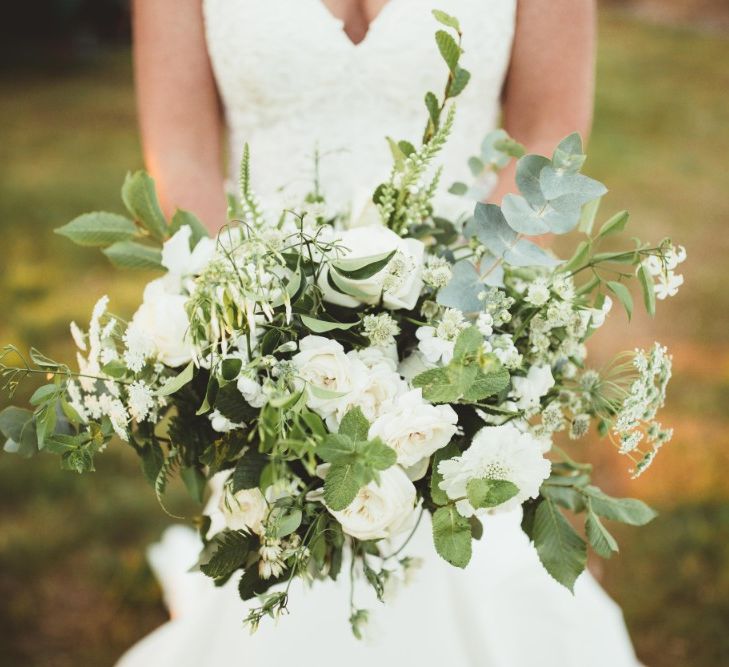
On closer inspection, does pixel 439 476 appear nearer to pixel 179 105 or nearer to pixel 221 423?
pixel 221 423

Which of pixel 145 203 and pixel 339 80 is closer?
pixel 145 203

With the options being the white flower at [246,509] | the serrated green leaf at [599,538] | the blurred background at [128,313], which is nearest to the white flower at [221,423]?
the white flower at [246,509]

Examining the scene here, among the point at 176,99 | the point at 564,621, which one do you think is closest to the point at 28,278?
the point at 176,99

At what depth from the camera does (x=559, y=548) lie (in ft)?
3.92

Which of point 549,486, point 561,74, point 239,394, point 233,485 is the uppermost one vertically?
point 561,74

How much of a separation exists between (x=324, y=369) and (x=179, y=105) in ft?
3.64

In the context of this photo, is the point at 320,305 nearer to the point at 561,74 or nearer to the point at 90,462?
the point at 90,462

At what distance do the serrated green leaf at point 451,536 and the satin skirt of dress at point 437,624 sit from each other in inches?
26.0

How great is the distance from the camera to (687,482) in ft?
10.5

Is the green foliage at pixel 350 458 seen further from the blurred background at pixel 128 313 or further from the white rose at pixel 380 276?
the blurred background at pixel 128 313

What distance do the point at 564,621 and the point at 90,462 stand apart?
1.22m

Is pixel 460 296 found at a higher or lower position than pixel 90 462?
higher

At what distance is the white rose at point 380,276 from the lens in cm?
110

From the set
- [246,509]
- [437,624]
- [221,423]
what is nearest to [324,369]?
[221,423]
